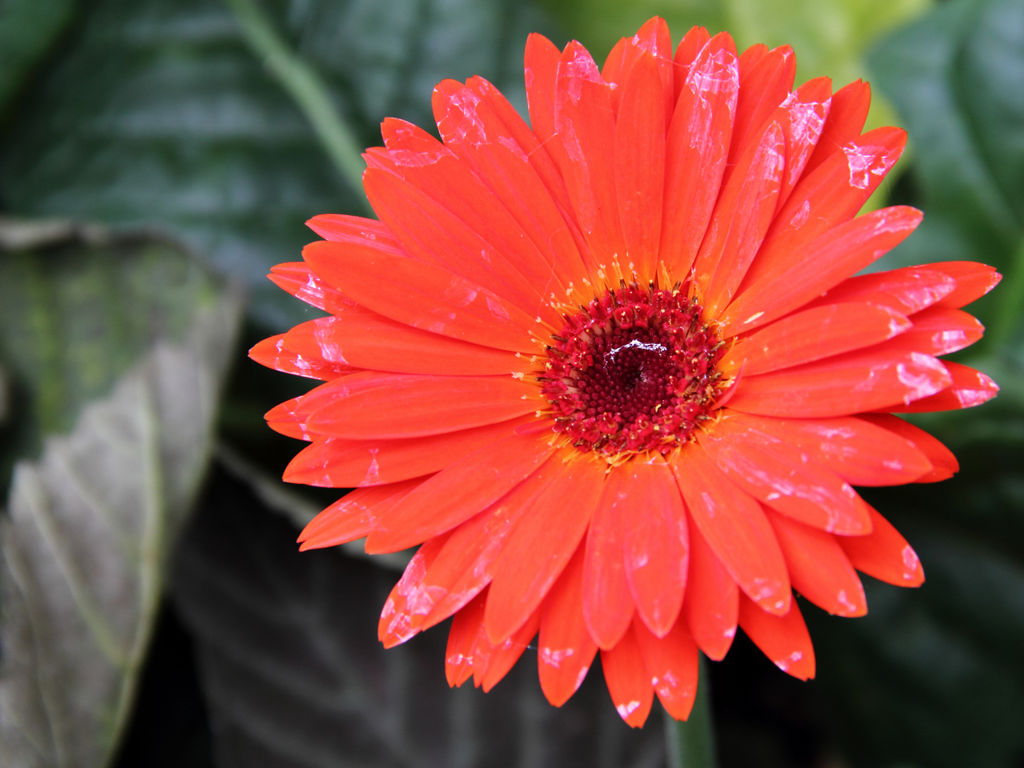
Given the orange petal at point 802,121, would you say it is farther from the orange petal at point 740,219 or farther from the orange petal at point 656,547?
the orange petal at point 656,547

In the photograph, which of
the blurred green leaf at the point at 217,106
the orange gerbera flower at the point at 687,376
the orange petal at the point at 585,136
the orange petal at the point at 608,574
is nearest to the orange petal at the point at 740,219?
the orange gerbera flower at the point at 687,376

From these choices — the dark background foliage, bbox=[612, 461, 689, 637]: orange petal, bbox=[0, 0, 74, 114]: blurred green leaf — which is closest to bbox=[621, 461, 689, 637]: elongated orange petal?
bbox=[612, 461, 689, 637]: orange petal

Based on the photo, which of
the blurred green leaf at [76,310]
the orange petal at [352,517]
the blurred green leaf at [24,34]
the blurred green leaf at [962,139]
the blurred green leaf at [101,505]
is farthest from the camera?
the blurred green leaf at [24,34]

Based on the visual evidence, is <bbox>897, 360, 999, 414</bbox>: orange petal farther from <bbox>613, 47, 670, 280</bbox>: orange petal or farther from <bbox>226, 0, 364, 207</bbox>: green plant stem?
<bbox>226, 0, 364, 207</bbox>: green plant stem

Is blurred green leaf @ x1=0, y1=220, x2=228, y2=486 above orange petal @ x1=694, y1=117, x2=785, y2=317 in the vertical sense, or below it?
above

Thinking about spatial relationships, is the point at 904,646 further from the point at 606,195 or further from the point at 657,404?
the point at 606,195

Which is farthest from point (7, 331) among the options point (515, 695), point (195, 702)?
point (515, 695)

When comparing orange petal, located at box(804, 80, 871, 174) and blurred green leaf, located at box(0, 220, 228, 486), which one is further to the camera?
blurred green leaf, located at box(0, 220, 228, 486)
